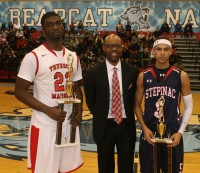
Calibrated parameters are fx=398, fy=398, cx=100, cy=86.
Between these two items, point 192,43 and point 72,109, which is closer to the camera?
point 72,109

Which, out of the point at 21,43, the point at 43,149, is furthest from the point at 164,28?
the point at 43,149

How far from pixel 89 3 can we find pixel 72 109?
20.1 m

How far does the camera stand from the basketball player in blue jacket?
3436mm

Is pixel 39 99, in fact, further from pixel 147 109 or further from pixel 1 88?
pixel 1 88

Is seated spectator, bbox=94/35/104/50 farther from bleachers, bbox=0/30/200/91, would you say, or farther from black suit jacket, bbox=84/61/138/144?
black suit jacket, bbox=84/61/138/144

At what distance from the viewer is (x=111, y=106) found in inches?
147

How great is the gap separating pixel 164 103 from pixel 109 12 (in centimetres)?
1967

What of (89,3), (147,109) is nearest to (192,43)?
(89,3)

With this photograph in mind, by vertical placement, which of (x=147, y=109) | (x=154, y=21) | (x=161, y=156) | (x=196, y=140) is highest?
(x=154, y=21)

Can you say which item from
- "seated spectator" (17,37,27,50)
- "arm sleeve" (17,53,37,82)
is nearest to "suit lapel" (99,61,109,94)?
"arm sleeve" (17,53,37,82)

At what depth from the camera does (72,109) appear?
3.32 metres

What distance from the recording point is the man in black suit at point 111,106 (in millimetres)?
3709

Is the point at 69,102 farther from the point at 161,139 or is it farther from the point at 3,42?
the point at 3,42

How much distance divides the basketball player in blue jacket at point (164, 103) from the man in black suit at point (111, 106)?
228 millimetres
